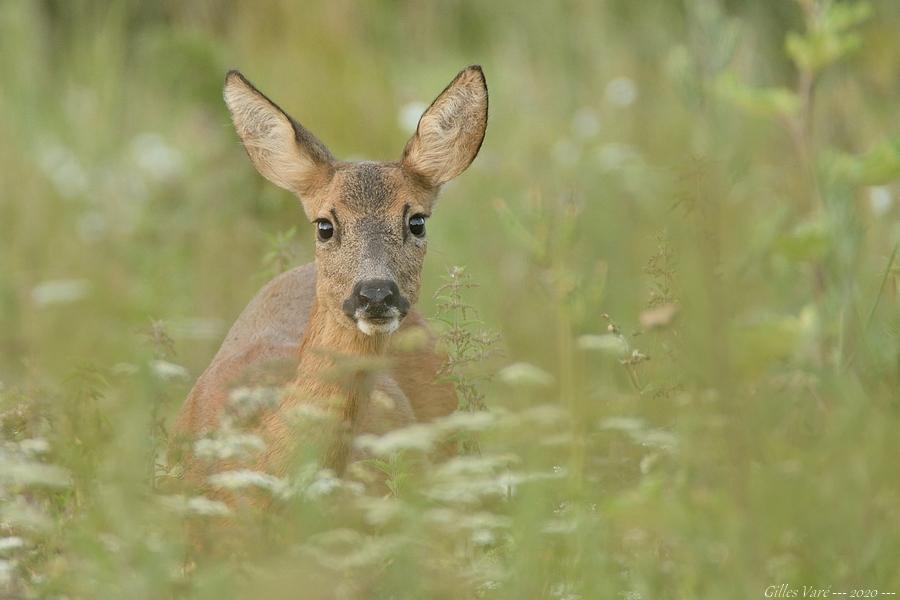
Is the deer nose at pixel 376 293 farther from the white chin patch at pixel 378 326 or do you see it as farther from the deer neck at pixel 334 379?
the deer neck at pixel 334 379

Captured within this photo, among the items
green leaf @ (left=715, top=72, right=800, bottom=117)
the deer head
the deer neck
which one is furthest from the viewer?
the deer head

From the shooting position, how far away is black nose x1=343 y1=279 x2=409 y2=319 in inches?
190

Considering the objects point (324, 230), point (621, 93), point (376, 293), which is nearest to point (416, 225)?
point (324, 230)

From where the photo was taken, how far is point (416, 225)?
17.4ft

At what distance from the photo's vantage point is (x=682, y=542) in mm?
3131

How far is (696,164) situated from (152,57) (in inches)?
228

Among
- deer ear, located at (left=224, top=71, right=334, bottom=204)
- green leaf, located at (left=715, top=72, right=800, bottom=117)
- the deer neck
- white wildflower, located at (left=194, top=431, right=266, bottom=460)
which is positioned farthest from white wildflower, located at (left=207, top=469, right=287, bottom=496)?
deer ear, located at (left=224, top=71, right=334, bottom=204)

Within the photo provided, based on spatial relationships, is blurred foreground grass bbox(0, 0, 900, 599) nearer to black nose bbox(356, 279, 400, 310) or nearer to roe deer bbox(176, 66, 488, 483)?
roe deer bbox(176, 66, 488, 483)

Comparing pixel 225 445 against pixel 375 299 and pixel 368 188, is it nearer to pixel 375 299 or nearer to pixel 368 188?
pixel 375 299

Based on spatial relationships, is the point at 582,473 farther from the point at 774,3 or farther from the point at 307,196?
the point at 774,3

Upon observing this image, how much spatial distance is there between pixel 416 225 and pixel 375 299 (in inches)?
21.2

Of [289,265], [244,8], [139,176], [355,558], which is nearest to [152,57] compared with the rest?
[139,176]

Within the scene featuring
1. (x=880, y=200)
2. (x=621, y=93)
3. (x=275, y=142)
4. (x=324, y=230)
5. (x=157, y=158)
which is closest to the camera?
(x=324, y=230)

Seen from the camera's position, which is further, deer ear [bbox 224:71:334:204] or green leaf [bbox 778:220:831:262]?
deer ear [bbox 224:71:334:204]
